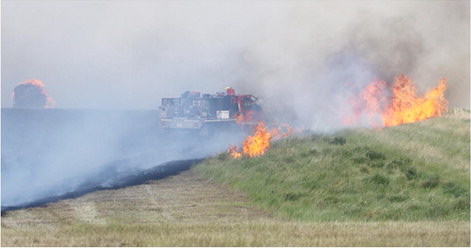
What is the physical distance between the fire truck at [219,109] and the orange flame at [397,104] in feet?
38.9

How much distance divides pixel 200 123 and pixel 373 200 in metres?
34.9

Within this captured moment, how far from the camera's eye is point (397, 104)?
142ft

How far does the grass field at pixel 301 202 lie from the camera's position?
16.6 m

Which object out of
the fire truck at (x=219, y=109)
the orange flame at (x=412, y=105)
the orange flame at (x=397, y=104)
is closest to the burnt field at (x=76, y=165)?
the fire truck at (x=219, y=109)

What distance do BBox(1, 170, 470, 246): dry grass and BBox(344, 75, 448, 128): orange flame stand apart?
59.6 feet

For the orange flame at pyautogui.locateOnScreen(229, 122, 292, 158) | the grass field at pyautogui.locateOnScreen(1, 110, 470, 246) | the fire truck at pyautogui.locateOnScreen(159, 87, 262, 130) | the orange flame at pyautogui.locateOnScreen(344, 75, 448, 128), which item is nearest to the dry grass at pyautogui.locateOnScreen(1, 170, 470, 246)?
the grass field at pyautogui.locateOnScreen(1, 110, 470, 246)

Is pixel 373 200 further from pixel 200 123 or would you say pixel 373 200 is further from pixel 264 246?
pixel 200 123

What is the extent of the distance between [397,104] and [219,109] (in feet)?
61.2

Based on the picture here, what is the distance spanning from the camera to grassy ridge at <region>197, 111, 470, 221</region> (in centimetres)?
2244

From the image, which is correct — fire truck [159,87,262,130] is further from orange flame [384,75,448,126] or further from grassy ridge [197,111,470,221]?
grassy ridge [197,111,470,221]

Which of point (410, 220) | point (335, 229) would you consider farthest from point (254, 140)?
point (335, 229)

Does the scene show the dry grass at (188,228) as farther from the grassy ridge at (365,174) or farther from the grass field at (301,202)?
the grassy ridge at (365,174)

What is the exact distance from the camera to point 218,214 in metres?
23.1

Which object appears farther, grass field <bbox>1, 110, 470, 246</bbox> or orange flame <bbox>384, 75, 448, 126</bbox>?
orange flame <bbox>384, 75, 448, 126</bbox>
